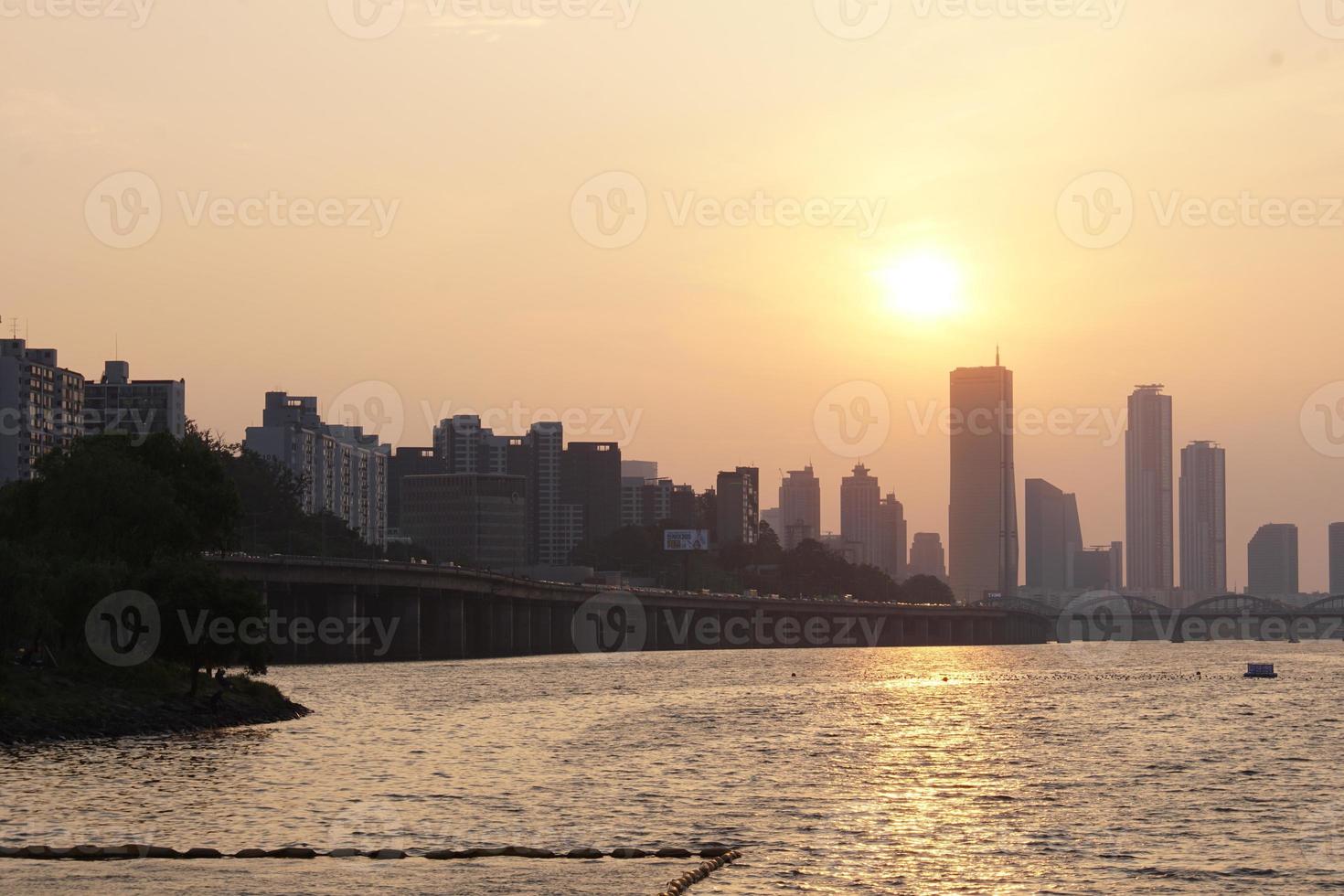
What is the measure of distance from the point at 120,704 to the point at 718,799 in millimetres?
38472

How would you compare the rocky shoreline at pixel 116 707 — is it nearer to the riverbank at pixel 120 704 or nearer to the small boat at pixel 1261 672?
the riverbank at pixel 120 704

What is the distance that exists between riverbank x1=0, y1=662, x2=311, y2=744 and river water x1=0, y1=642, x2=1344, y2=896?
9.48 feet

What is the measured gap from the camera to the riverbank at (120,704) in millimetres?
77188

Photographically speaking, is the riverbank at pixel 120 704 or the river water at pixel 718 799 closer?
the river water at pixel 718 799

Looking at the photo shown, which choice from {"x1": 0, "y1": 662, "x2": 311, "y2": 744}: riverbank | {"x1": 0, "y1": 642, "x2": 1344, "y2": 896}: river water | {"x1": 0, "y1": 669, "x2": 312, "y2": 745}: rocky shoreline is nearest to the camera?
{"x1": 0, "y1": 642, "x2": 1344, "y2": 896}: river water

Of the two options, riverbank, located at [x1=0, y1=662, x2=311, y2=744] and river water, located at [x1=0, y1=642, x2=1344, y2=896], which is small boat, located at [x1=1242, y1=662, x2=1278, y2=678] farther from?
riverbank, located at [x1=0, y1=662, x2=311, y2=744]

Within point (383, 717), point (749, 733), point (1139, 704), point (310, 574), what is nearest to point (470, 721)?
point (383, 717)

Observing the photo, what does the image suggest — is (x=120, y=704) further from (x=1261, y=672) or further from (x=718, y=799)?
(x=1261, y=672)

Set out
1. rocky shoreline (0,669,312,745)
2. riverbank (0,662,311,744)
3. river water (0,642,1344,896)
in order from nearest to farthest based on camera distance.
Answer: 1. river water (0,642,1344,896)
2. rocky shoreline (0,669,312,745)
3. riverbank (0,662,311,744)

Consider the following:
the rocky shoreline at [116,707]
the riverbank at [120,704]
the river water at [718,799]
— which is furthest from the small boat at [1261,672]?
the rocky shoreline at [116,707]

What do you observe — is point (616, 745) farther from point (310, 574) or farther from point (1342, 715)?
point (310, 574)

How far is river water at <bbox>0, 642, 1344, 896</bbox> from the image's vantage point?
4216 centimetres

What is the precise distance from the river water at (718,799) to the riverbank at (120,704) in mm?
2889

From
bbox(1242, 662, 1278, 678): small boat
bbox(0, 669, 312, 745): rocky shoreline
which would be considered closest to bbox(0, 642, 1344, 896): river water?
bbox(0, 669, 312, 745): rocky shoreline
